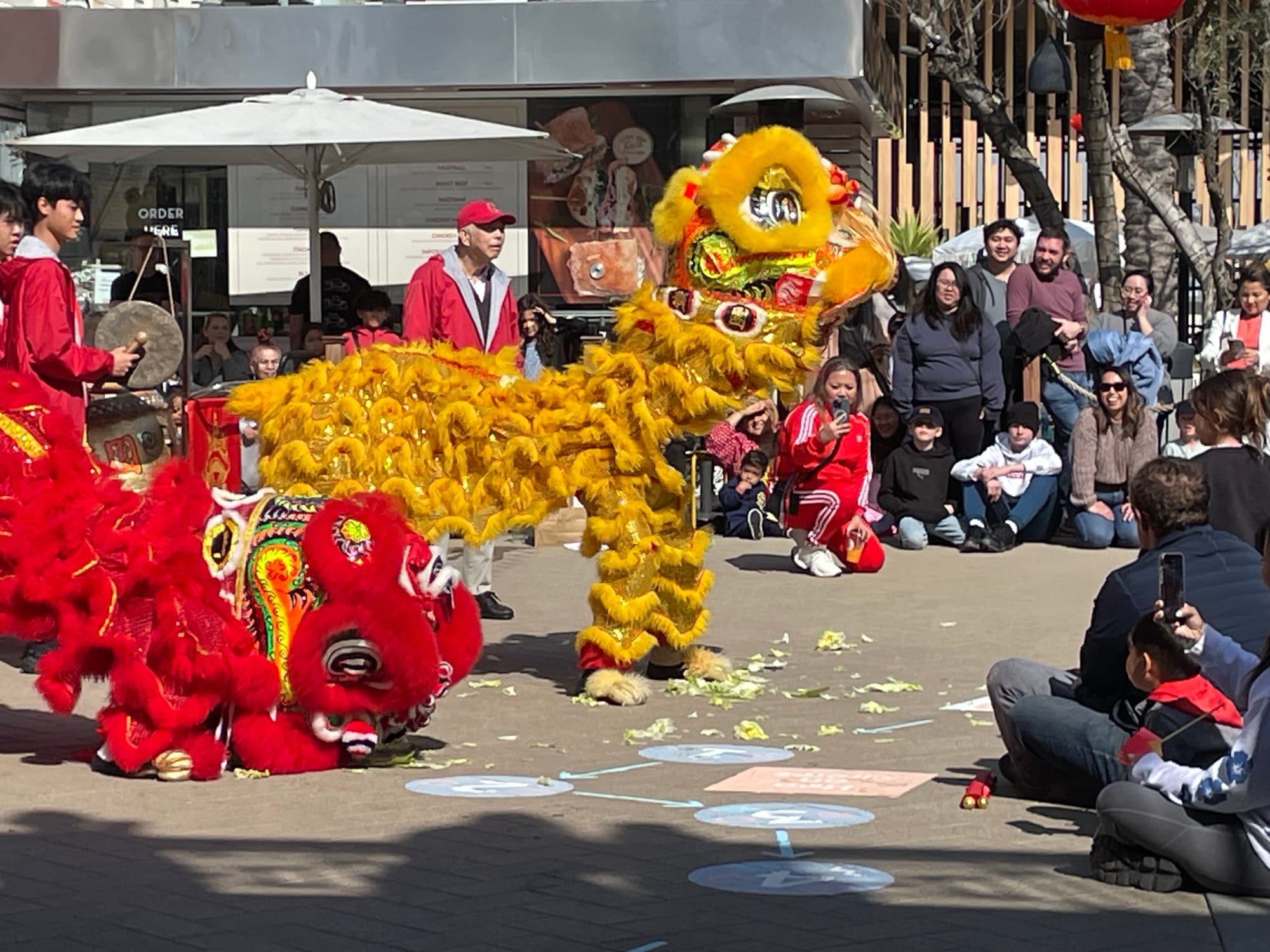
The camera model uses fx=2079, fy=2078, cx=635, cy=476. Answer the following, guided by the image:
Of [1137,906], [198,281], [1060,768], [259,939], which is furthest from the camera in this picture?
[198,281]

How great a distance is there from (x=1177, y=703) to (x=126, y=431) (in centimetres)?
580

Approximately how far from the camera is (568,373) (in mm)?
8438

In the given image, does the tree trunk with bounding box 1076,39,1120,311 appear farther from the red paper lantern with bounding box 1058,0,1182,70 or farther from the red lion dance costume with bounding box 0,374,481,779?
the red lion dance costume with bounding box 0,374,481,779

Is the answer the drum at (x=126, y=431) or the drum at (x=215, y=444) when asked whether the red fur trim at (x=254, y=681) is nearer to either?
the drum at (x=126, y=431)

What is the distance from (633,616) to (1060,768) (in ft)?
7.86

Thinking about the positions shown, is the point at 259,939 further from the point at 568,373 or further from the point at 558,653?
the point at 558,653

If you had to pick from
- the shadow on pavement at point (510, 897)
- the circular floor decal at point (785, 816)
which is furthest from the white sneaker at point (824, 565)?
the shadow on pavement at point (510, 897)

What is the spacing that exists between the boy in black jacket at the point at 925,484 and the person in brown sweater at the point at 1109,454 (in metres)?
0.82

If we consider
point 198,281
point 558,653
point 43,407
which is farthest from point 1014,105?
point 43,407

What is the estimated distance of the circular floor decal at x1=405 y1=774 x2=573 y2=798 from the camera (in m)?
6.61

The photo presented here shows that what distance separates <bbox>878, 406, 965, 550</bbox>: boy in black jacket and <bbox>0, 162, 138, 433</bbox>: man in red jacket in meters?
6.46

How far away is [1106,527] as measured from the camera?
13.5m

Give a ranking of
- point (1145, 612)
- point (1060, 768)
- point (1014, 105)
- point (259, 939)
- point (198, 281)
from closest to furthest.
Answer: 1. point (259, 939)
2. point (1145, 612)
3. point (1060, 768)
4. point (198, 281)
5. point (1014, 105)

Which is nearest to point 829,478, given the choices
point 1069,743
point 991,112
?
point 1069,743
